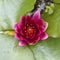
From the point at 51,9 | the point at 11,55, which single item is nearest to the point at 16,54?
the point at 11,55

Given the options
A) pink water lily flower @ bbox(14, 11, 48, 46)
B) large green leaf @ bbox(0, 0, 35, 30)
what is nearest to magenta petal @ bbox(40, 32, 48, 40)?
pink water lily flower @ bbox(14, 11, 48, 46)

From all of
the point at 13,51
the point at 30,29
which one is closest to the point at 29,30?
the point at 30,29

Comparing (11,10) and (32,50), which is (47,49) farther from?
(11,10)

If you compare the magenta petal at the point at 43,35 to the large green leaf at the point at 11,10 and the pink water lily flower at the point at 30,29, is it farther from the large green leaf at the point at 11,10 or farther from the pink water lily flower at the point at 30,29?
the large green leaf at the point at 11,10

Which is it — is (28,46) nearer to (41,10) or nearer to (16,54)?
(16,54)

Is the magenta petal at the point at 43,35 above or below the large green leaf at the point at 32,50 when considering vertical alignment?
above

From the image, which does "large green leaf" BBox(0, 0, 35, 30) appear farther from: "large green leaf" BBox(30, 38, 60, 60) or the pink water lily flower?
"large green leaf" BBox(30, 38, 60, 60)

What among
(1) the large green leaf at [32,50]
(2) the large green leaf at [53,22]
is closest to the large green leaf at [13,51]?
(1) the large green leaf at [32,50]
